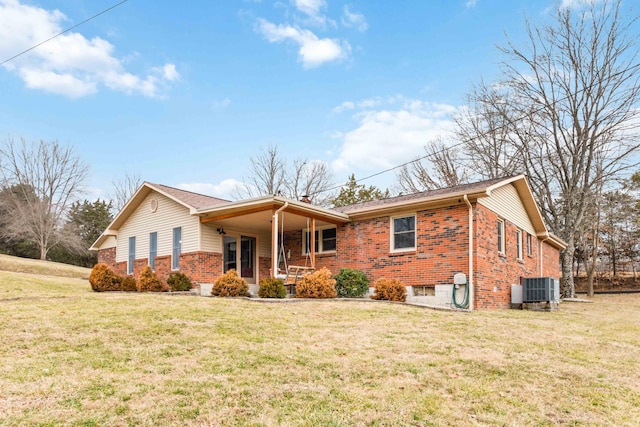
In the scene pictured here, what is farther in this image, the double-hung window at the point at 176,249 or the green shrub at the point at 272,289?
the double-hung window at the point at 176,249

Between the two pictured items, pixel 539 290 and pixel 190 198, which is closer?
pixel 539 290

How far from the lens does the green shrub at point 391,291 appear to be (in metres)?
13.1

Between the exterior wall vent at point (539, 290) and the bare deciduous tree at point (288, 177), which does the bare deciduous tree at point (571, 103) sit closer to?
the exterior wall vent at point (539, 290)

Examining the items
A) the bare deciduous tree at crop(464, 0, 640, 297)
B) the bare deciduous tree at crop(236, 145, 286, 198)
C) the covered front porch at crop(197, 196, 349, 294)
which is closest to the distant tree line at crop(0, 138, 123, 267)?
the bare deciduous tree at crop(236, 145, 286, 198)

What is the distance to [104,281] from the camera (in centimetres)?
1563

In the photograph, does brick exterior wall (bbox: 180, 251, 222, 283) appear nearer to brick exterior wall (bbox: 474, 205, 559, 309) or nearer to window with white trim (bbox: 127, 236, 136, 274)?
window with white trim (bbox: 127, 236, 136, 274)

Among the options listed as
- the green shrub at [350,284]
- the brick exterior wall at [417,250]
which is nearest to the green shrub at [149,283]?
the brick exterior wall at [417,250]

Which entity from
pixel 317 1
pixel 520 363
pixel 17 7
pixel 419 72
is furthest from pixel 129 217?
pixel 520 363

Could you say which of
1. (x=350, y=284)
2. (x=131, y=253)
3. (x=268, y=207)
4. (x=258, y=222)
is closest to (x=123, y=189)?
(x=131, y=253)

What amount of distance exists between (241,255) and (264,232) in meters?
1.27

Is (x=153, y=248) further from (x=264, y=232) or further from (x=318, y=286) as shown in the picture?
(x=318, y=286)

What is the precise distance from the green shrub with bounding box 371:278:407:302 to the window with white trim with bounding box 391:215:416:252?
4.99 ft

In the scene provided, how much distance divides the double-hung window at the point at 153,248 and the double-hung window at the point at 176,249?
1155 millimetres

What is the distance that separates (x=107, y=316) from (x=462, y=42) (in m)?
14.4
